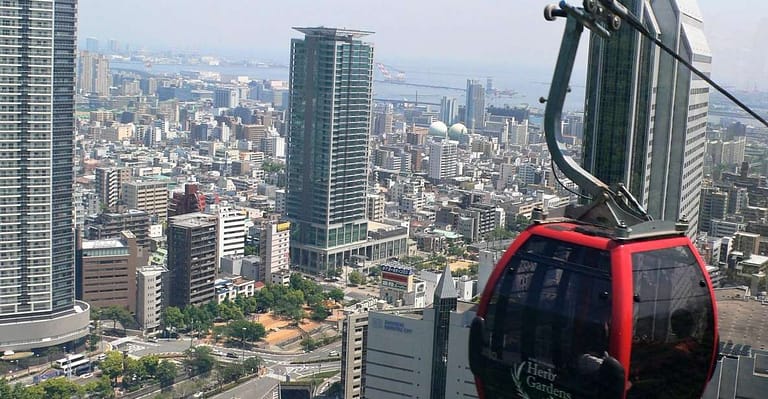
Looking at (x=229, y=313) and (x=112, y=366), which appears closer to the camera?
(x=112, y=366)

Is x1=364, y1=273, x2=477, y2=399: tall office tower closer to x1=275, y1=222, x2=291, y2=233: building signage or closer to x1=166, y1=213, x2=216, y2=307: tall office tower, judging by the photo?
x1=166, y1=213, x2=216, y2=307: tall office tower

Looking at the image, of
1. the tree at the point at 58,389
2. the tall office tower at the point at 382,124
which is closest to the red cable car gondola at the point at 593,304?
the tree at the point at 58,389

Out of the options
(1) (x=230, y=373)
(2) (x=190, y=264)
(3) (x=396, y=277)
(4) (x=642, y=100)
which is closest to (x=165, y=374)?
(1) (x=230, y=373)

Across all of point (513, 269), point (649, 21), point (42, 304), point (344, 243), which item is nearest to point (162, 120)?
point (344, 243)

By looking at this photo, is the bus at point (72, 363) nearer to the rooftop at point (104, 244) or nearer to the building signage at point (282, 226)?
the rooftop at point (104, 244)

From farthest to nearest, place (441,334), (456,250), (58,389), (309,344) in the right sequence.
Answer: (456,250)
(309,344)
(58,389)
(441,334)

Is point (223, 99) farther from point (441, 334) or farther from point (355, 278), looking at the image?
point (441, 334)

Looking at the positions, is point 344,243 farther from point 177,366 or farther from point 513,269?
point 513,269

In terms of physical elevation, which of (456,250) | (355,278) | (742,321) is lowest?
(355,278)
